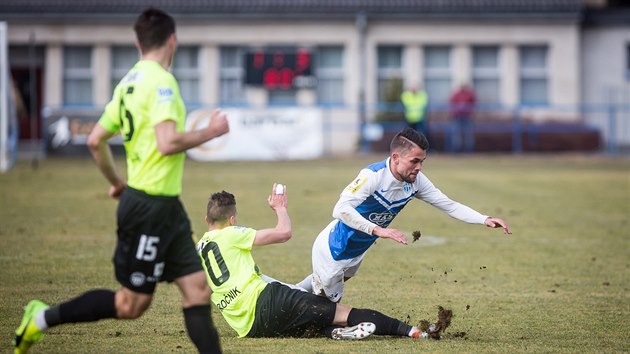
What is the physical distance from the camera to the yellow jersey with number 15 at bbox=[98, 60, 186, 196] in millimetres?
6078

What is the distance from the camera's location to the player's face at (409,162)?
307 inches

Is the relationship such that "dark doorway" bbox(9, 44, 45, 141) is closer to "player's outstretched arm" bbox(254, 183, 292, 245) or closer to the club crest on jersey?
the club crest on jersey

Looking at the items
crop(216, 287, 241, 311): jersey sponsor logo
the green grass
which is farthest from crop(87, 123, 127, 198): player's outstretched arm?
crop(216, 287, 241, 311): jersey sponsor logo

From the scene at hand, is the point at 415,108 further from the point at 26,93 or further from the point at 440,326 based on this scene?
the point at 440,326

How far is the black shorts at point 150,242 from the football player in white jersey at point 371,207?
1.73 metres

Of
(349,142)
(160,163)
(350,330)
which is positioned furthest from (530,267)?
(349,142)

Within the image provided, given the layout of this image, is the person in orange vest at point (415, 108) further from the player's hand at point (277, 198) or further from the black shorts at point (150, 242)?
the black shorts at point (150, 242)

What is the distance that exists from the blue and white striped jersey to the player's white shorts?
46mm

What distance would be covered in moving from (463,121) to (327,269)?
26396mm

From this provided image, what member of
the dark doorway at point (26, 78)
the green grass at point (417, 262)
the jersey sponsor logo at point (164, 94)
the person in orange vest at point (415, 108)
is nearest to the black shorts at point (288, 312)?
the green grass at point (417, 262)

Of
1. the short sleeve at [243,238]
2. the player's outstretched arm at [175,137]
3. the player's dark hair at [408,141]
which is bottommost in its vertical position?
the short sleeve at [243,238]

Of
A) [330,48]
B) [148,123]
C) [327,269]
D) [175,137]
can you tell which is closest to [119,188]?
[148,123]

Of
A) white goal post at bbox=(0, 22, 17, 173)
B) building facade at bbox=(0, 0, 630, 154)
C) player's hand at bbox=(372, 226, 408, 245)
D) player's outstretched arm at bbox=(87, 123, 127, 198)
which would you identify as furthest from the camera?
building facade at bbox=(0, 0, 630, 154)

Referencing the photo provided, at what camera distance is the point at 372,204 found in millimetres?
8078
